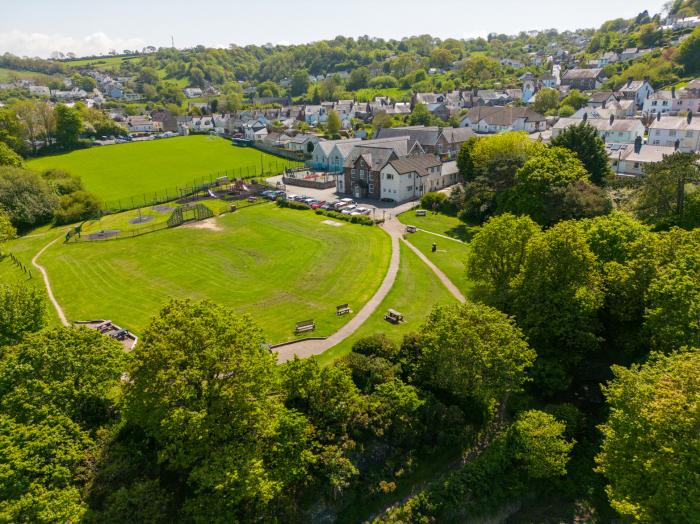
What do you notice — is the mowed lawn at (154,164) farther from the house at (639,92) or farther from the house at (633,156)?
the house at (639,92)

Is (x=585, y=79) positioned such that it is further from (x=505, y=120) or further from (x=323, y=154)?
(x=323, y=154)

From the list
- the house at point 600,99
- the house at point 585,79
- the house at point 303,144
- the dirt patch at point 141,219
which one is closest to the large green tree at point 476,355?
the dirt patch at point 141,219

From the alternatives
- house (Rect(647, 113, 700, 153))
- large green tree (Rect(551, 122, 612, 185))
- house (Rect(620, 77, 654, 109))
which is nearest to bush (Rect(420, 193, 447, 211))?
large green tree (Rect(551, 122, 612, 185))

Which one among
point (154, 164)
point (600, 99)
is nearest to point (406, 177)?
point (154, 164)

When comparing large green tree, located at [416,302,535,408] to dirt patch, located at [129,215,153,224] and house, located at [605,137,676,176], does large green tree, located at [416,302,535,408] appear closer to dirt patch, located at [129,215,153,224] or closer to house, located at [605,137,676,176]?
dirt patch, located at [129,215,153,224]

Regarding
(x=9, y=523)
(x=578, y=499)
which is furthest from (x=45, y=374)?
(x=578, y=499)

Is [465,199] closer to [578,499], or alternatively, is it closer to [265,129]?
[578,499]
